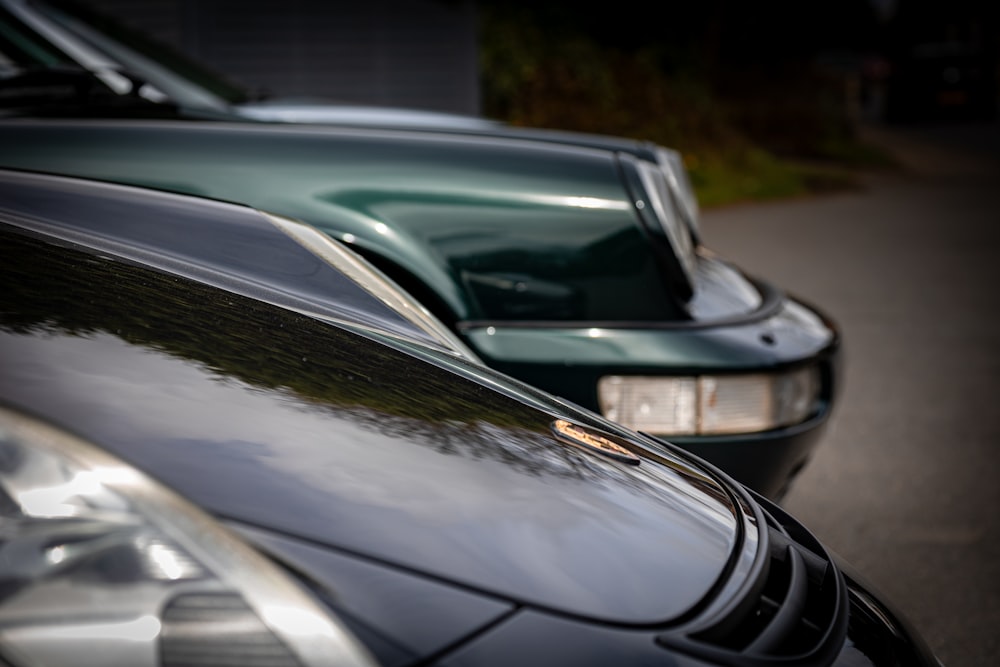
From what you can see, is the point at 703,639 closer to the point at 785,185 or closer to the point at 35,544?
the point at 35,544

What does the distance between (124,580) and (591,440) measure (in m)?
0.72

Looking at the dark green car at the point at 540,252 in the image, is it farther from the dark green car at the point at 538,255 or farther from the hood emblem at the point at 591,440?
the hood emblem at the point at 591,440

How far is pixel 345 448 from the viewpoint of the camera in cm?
112

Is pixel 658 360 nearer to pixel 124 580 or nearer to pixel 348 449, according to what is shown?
pixel 348 449

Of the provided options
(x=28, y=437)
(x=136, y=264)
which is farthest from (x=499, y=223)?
(x=28, y=437)

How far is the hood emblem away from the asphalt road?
4.30 ft

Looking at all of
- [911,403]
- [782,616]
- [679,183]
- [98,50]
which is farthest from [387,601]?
[911,403]

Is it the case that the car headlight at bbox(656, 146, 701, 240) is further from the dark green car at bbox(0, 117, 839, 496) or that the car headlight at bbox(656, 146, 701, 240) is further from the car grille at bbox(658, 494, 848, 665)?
the car grille at bbox(658, 494, 848, 665)

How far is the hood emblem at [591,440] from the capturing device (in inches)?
55.2

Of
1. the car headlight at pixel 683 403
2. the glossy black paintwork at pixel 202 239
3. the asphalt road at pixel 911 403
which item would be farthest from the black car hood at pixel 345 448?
the asphalt road at pixel 911 403

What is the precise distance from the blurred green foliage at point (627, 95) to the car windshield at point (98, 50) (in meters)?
8.11

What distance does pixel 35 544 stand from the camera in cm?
86

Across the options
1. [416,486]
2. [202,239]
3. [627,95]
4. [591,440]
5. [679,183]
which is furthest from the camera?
[627,95]

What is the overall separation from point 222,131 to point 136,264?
1080mm
